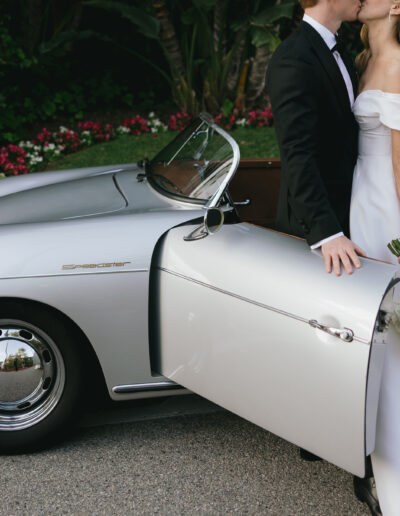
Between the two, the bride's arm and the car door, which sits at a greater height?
the bride's arm

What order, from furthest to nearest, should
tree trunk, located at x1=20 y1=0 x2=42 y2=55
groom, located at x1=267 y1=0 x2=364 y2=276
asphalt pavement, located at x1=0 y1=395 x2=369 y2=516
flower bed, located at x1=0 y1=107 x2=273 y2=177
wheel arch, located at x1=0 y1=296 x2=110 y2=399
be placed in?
tree trunk, located at x1=20 y1=0 x2=42 y2=55, flower bed, located at x1=0 y1=107 x2=273 y2=177, wheel arch, located at x1=0 y1=296 x2=110 y2=399, asphalt pavement, located at x1=0 y1=395 x2=369 y2=516, groom, located at x1=267 y1=0 x2=364 y2=276

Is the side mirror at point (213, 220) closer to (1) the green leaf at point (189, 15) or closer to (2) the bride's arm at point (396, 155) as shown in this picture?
(2) the bride's arm at point (396, 155)

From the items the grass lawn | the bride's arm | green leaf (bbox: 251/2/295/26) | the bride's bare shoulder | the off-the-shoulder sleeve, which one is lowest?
the grass lawn

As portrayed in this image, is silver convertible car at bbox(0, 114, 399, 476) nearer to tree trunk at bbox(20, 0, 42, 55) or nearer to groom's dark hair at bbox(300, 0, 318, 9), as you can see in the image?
groom's dark hair at bbox(300, 0, 318, 9)

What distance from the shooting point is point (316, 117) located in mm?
2283

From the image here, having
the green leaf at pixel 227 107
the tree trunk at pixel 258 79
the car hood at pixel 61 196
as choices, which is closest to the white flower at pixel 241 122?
the green leaf at pixel 227 107

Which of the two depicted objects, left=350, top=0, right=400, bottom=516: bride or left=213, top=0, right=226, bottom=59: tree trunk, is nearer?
left=350, top=0, right=400, bottom=516: bride

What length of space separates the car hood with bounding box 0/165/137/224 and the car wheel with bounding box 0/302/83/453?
0.54 m

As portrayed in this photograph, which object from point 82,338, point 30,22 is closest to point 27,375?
point 82,338

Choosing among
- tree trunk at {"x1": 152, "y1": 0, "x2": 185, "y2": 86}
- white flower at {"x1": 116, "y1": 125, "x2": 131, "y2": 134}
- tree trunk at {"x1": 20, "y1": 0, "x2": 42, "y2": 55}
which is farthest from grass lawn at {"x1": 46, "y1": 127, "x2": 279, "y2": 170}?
tree trunk at {"x1": 20, "y1": 0, "x2": 42, "y2": 55}

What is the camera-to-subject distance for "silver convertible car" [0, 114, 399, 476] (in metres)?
2.10

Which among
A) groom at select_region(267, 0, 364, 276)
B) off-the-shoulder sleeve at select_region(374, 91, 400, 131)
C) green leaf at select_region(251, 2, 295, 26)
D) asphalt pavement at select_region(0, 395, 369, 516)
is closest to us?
groom at select_region(267, 0, 364, 276)

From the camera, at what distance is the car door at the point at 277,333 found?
206 centimetres

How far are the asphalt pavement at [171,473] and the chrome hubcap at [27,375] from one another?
0.19 meters
